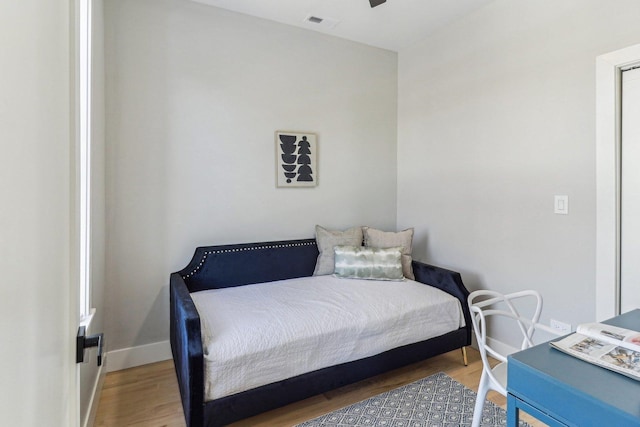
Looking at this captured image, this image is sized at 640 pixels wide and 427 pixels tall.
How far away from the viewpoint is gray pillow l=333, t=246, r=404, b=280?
286 centimetres

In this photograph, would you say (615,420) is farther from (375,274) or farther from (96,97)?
(96,97)

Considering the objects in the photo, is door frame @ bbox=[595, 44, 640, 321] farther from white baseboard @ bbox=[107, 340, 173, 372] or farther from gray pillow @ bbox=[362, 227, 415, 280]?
white baseboard @ bbox=[107, 340, 173, 372]

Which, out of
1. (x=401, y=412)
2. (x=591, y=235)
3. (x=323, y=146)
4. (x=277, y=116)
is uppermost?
(x=277, y=116)

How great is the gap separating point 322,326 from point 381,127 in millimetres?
2323

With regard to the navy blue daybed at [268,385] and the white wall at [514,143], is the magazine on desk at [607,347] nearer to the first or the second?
the white wall at [514,143]

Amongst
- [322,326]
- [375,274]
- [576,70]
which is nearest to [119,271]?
[322,326]

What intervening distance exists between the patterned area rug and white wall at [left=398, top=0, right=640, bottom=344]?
828 mm

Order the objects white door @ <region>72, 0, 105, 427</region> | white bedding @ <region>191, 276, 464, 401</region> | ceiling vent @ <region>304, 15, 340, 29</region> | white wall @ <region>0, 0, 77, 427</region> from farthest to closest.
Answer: ceiling vent @ <region>304, 15, 340, 29</region> → white bedding @ <region>191, 276, 464, 401</region> → white door @ <region>72, 0, 105, 427</region> → white wall @ <region>0, 0, 77, 427</region>

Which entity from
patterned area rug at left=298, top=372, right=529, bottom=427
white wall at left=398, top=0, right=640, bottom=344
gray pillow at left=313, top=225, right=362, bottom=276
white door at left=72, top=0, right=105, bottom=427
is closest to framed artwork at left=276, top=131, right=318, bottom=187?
gray pillow at left=313, top=225, right=362, bottom=276

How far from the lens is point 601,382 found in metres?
0.95

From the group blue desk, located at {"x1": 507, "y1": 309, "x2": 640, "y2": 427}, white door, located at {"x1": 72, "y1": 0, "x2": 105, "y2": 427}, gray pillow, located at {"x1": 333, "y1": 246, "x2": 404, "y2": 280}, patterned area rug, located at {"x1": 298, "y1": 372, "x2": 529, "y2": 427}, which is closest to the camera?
blue desk, located at {"x1": 507, "y1": 309, "x2": 640, "y2": 427}

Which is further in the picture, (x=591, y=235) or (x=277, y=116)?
(x=277, y=116)

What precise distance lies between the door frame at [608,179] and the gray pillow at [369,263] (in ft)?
4.34

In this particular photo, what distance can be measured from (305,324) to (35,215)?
1.58 meters
